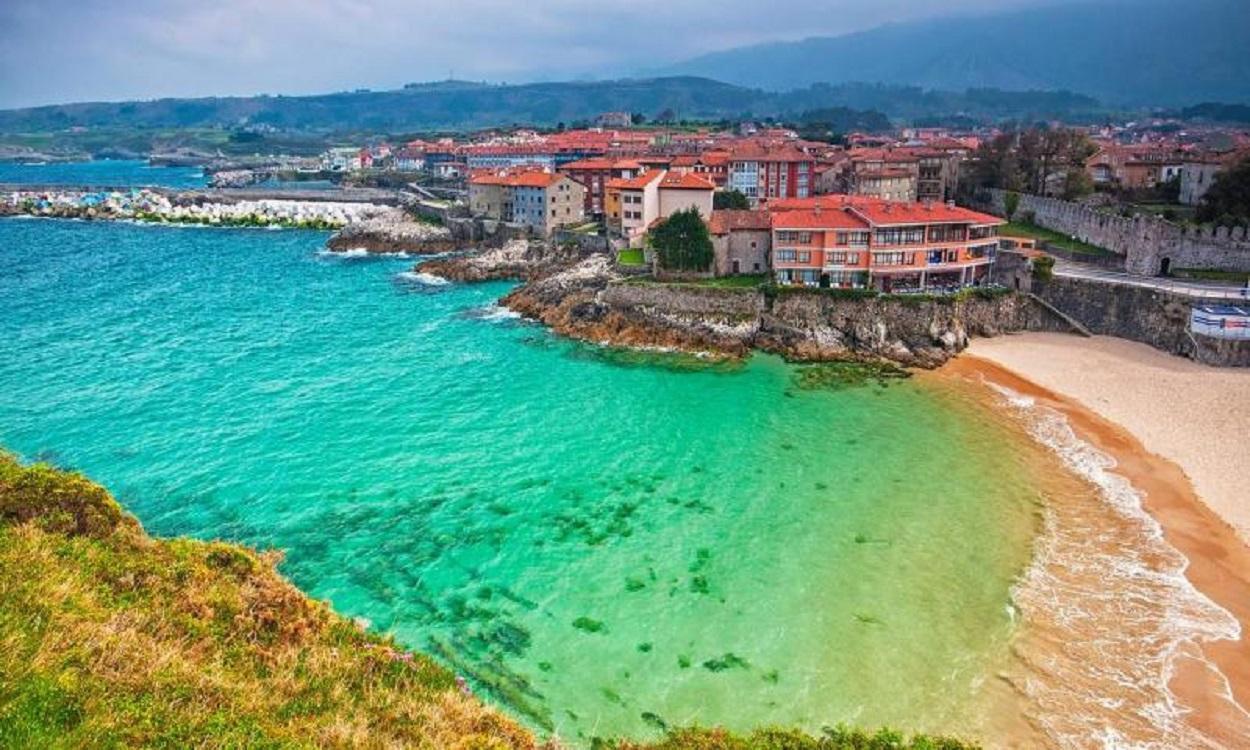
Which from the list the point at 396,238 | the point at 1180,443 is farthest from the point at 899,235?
the point at 396,238

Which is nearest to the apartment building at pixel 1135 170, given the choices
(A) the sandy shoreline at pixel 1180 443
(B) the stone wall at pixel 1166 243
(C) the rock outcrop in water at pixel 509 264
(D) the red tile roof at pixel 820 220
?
(B) the stone wall at pixel 1166 243

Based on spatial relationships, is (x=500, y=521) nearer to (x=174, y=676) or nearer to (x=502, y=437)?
(x=502, y=437)

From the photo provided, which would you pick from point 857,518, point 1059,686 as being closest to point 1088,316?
point 857,518

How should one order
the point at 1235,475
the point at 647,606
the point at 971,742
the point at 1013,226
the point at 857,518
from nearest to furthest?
the point at 971,742 → the point at 647,606 → the point at 857,518 → the point at 1235,475 → the point at 1013,226

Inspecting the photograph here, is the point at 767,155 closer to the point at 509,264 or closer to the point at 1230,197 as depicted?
→ the point at 509,264

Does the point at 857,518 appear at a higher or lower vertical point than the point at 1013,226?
lower

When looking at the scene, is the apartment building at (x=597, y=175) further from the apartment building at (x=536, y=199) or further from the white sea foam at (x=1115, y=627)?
the white sea foam at (x=1115, y=627)
